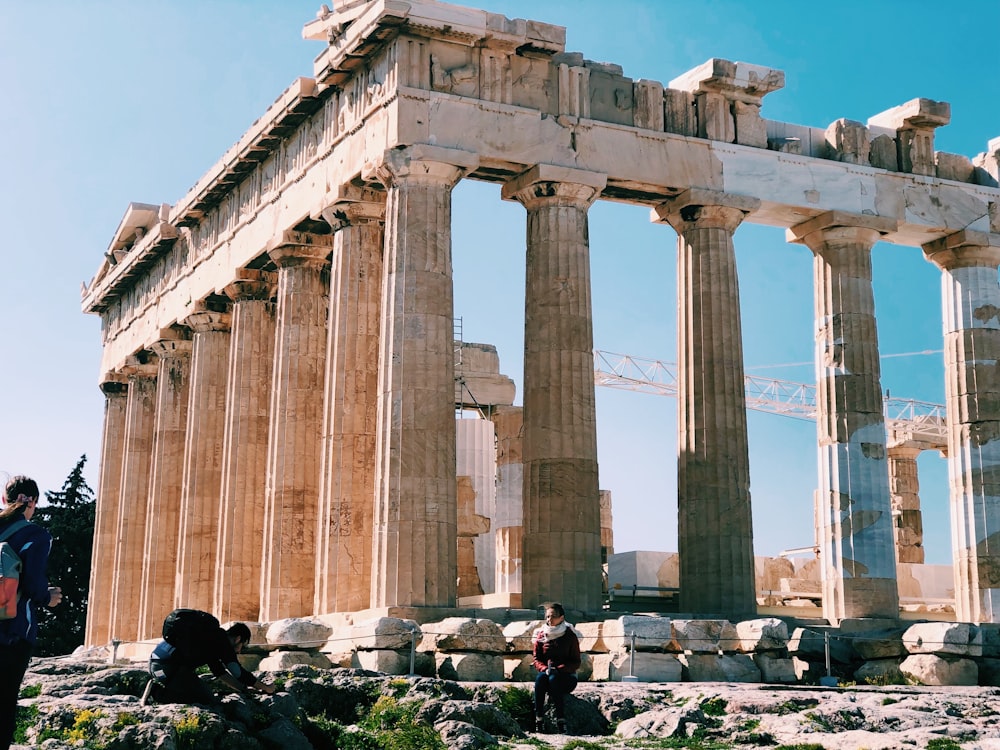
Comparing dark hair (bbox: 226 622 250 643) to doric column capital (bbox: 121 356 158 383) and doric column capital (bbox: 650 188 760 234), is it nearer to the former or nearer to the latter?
doric column capital (bbox: 650 188 760 234)

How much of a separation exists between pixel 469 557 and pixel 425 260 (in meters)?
21.1

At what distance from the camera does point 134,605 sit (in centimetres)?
4956

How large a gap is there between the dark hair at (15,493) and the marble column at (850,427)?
84.7 feet

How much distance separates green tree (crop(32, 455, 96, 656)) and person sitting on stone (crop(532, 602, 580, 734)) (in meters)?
43.2

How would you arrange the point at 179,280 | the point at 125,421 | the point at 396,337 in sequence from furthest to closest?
Answer: the point at 125,421 < the point at 179,280 < the point at 396,337

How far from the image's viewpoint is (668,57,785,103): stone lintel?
36.1 meters

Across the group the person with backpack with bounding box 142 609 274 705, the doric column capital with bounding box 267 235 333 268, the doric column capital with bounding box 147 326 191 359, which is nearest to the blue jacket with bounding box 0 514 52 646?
the person with backpack with bounding box 142 609 274 705

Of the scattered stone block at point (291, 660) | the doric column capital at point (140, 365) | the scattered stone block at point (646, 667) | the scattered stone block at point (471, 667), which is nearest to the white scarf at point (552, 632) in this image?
the scattered stone block at point (471, 667)

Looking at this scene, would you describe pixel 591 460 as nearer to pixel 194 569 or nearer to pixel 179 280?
pixel 194 569

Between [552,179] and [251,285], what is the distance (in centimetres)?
1137

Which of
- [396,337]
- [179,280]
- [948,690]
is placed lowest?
[948,690]

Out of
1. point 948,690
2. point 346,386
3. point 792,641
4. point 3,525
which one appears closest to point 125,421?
point 346,386

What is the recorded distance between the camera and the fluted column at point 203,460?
4284 centimetres

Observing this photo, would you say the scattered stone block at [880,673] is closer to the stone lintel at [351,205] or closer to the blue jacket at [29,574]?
the stone lintel at [351,205]
